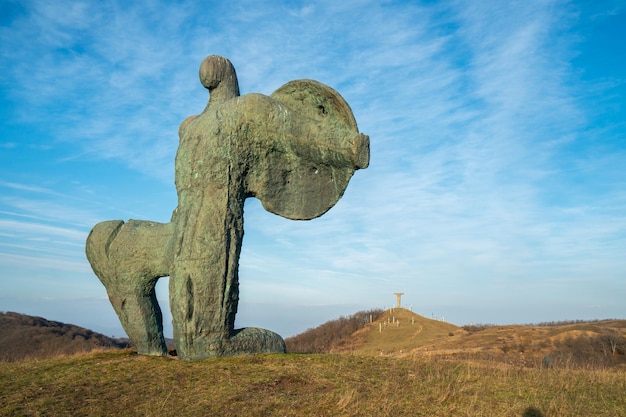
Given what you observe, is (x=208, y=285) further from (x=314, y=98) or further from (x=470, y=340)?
(x=470, y=340)

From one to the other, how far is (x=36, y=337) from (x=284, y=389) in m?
15.5

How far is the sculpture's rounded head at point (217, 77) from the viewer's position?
987 cm

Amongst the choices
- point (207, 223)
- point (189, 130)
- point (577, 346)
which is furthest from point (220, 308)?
point (577, 346)

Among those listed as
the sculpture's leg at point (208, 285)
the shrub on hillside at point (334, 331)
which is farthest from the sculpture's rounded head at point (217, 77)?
the shrub on hillside at point (334, 331)

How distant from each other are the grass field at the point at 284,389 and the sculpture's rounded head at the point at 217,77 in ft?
15.1

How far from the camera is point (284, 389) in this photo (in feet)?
23.1

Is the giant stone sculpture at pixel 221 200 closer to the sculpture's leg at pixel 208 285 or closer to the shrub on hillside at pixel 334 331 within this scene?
the sculpture's leg at pixel 208 285

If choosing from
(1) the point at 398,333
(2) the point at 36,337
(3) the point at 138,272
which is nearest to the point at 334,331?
(1) the point at 398,333

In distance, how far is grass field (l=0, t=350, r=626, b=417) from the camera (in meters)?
6.37

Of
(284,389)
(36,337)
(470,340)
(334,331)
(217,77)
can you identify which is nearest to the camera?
(284,389)

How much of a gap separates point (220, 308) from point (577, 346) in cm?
1876

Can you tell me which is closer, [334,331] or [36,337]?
[36,337]

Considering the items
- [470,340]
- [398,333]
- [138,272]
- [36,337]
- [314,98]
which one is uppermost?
[314,98]

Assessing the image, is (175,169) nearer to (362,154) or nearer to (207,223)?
(207,223)
